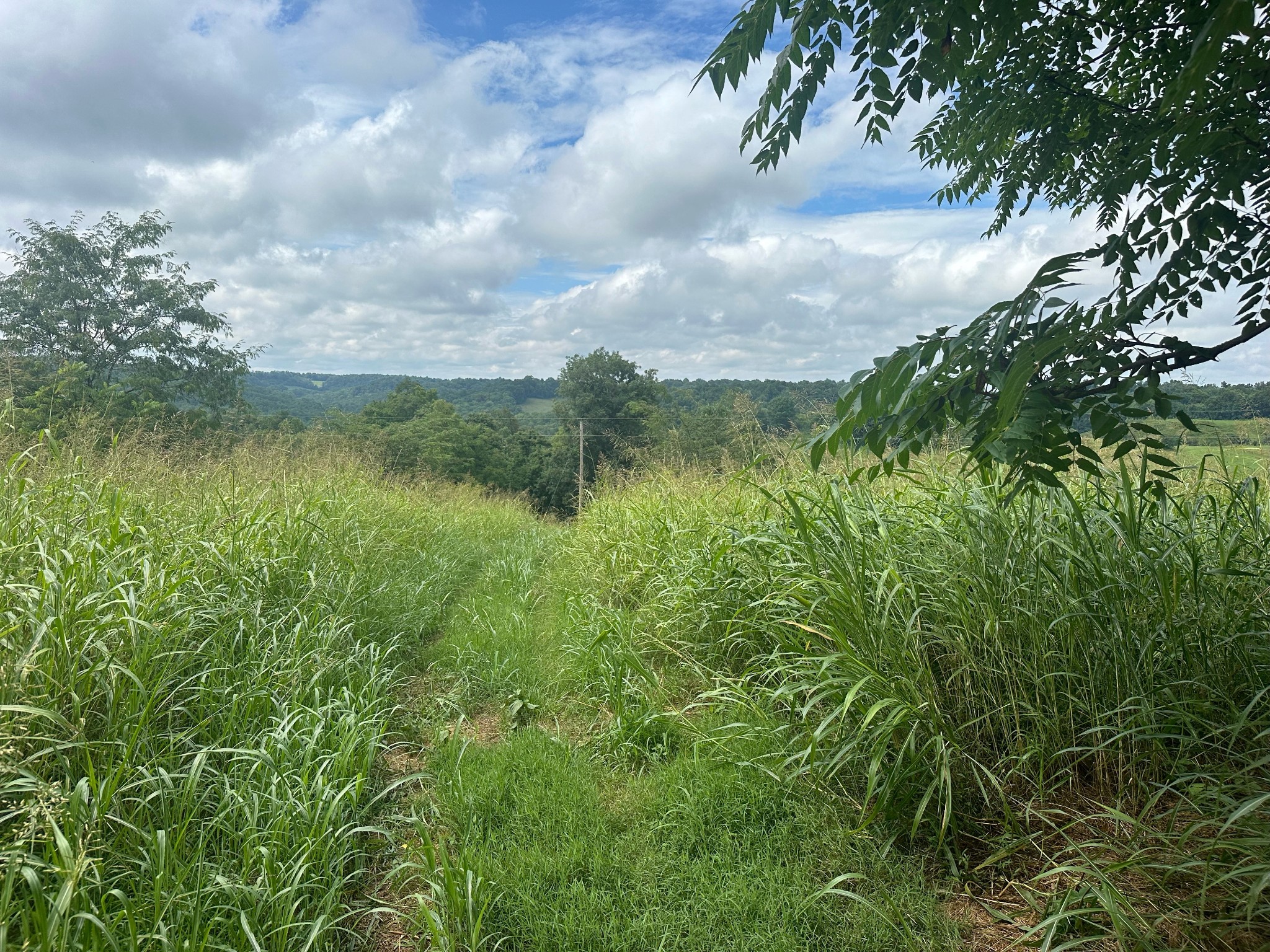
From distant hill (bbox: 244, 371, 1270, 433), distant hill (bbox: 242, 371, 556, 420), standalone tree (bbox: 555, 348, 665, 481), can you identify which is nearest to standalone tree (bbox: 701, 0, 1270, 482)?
distant hill (bbox: 244, 371, 1270, 433)

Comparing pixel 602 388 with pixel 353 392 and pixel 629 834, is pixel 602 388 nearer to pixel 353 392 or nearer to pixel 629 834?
pixel 353 392

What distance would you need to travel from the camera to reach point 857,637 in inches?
103

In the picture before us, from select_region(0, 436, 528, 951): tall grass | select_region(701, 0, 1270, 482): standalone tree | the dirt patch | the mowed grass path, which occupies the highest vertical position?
select_region(701, 0, 1270, 482): standalone tree

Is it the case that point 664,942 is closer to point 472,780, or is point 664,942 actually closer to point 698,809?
point 698,809

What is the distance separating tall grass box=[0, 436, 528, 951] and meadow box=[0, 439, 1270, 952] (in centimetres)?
2

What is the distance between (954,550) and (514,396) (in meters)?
56.0

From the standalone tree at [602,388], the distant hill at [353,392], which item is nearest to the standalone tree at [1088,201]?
the distant hill at [353,392]

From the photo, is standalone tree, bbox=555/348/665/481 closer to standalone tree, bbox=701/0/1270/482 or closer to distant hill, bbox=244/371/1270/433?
distant hill, bbox=244/371/1270/433

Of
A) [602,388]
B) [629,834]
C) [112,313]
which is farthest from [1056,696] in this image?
[602,388]

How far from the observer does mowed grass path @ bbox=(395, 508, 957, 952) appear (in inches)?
77.6

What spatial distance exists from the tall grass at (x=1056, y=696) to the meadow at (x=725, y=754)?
0.05 feet

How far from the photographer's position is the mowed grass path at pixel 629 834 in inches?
77.6

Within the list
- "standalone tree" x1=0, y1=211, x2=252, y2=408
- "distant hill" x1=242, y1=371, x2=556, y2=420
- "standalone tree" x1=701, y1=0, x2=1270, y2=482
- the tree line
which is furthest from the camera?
"distant hill" x1=242, y1=371, x2=556, y2=420

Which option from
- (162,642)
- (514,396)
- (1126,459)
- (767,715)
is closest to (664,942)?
(767,715)
